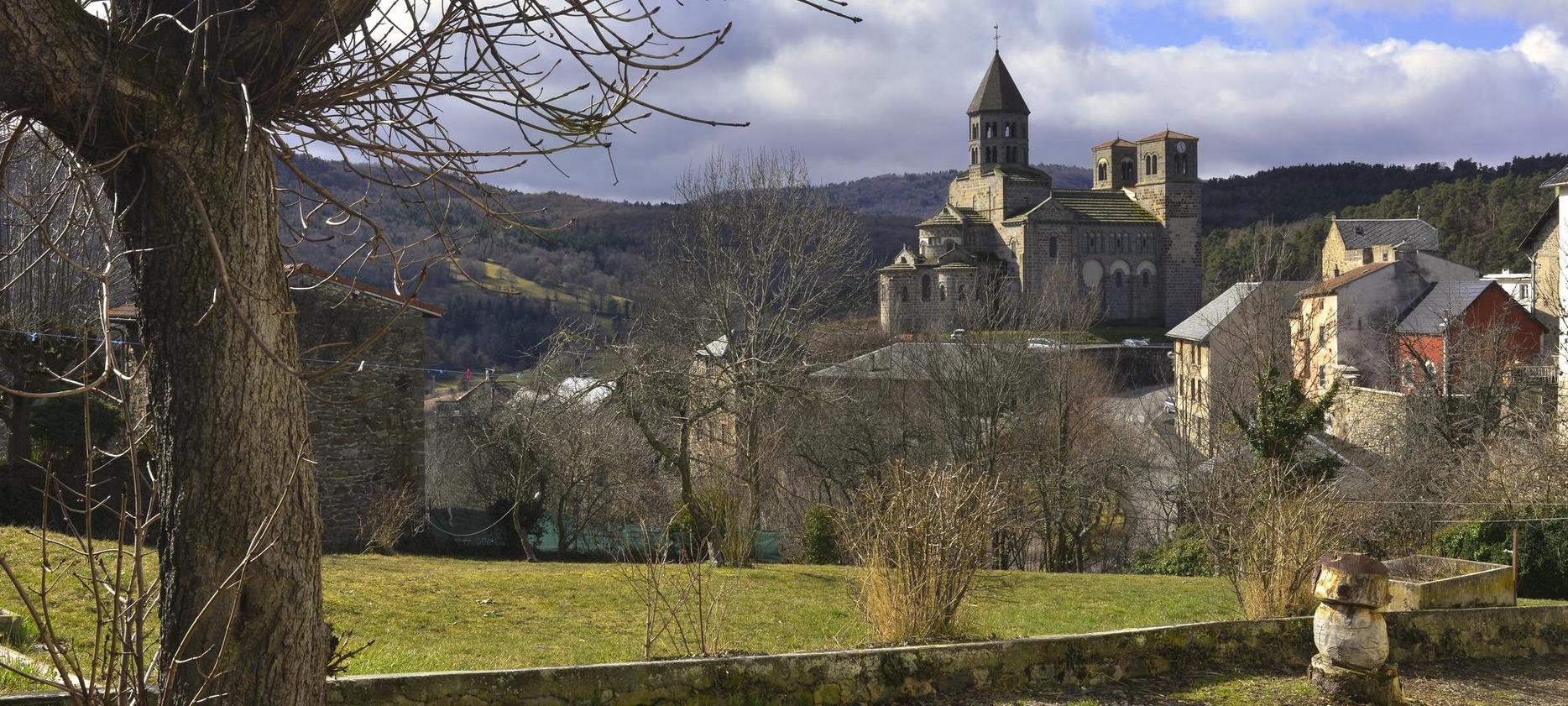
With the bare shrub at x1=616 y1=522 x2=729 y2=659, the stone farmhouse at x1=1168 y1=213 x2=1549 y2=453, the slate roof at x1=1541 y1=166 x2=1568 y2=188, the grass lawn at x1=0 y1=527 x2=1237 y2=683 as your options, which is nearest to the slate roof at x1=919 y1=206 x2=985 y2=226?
the stone farmhouse at x1=1168 y1=213 x2=1549 y2=453

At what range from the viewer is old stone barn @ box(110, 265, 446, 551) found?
730 inches

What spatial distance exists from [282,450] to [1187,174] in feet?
244

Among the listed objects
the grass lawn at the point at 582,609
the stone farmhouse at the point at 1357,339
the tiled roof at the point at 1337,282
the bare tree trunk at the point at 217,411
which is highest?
the tiled roof at the point at 1337,282

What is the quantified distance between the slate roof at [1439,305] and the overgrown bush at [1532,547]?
19.5 metres

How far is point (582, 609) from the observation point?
11125 mm

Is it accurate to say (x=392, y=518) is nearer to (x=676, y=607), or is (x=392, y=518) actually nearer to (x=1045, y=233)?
(x=676, y=607)

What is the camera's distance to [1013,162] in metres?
Result: 75.4

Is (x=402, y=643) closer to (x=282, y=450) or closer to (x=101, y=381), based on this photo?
(x=282, y=450)

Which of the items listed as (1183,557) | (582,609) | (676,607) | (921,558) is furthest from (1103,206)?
(676,607)

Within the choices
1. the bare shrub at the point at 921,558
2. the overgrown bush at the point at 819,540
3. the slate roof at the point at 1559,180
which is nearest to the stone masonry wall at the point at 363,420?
the overgrown bush at the point at 819,540

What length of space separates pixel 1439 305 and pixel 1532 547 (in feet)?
83.2

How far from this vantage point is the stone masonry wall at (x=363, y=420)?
18.6 m

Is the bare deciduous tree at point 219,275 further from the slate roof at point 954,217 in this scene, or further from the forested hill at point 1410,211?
the slate roof at point 954,217

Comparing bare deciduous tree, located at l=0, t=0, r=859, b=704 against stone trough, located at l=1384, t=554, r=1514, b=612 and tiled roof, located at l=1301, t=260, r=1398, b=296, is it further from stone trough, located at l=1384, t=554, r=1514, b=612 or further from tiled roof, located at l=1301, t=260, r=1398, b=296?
tiled roof, located at l=1301, t=260, r=1398, b=296
